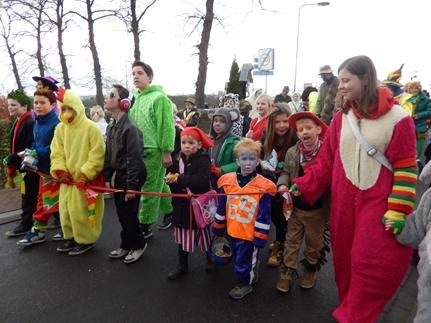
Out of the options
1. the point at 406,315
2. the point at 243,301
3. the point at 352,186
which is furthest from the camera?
the point at 243,301

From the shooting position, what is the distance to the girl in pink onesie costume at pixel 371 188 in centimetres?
199

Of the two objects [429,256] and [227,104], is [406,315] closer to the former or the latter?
[429,256]

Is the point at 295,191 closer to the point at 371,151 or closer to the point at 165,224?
the point at 371,151

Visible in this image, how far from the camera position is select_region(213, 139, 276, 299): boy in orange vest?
2773 millimetres

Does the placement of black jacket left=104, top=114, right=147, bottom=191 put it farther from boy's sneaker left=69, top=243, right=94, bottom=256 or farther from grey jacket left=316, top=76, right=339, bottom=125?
grey jacket left=316, top=76, right=339, bottom=125

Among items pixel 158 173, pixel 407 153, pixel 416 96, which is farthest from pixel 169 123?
pixel 416 96

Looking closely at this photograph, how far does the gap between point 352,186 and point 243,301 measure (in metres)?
1.49

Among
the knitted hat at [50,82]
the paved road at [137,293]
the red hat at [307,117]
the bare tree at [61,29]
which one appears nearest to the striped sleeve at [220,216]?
the paved road at [137,293]

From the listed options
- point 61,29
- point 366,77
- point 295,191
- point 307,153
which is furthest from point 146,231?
point 61,29

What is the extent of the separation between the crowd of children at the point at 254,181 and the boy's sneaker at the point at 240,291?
2 cm

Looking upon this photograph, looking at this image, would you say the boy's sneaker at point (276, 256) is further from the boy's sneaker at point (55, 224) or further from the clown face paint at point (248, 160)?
the boy's sneaker at point (55, 224)

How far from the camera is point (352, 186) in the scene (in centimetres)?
217

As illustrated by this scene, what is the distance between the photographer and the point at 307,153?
9.29ft

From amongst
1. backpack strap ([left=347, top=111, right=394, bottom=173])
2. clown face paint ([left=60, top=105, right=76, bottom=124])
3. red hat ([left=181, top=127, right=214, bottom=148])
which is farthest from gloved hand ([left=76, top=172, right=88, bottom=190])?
backpack strap ([left=347, top=111, right=394, bottom=173])
